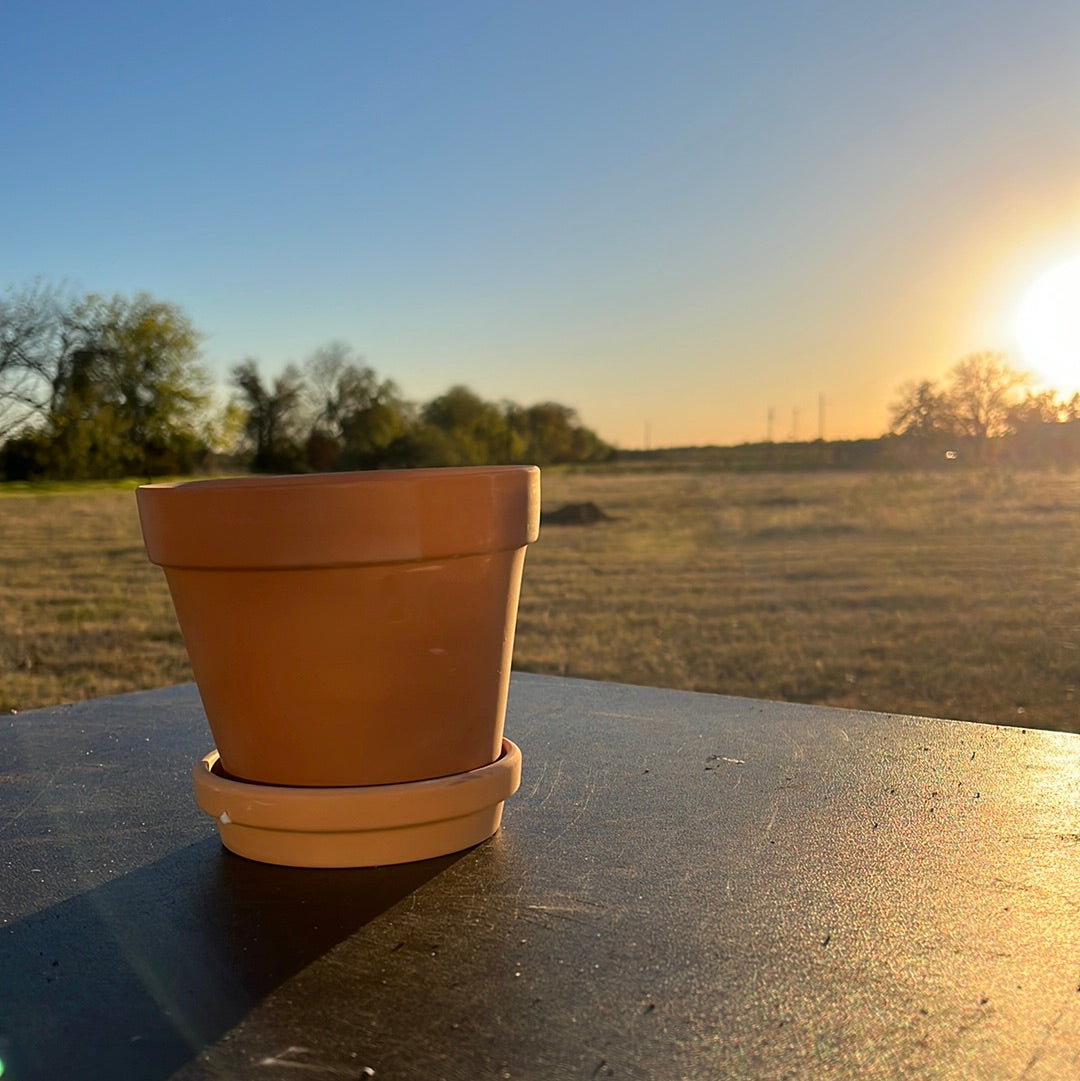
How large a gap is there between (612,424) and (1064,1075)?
47.1 ft

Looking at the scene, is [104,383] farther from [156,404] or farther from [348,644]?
[348,644]

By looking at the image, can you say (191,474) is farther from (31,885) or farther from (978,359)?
(978,359)

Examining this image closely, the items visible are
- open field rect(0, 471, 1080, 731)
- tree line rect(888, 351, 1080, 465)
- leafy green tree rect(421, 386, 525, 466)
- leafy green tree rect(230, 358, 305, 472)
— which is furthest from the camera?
leafy green tree rect(421, 386, 525, 466)

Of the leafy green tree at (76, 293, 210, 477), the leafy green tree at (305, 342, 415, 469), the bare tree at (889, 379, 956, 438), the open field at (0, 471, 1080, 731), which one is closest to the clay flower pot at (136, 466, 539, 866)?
the open field at (0, 471, 1080, 731)

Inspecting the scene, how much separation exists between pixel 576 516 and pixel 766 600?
5032mm

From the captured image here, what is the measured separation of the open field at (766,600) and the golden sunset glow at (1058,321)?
1438 millimetres

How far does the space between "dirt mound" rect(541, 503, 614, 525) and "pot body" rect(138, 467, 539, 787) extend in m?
10.6

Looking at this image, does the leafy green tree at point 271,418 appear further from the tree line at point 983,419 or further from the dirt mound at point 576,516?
the tree line at point 983,419

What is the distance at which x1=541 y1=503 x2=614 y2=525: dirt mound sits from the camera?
11664mm

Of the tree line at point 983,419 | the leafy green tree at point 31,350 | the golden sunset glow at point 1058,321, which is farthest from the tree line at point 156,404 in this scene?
the tree line at point 983,419

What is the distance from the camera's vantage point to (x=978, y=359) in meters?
9.74

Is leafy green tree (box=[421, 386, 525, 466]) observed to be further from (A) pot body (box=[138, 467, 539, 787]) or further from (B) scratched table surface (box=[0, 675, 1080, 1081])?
(A) pot body (box=[138, 467, 539, 787])

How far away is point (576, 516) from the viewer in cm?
1174

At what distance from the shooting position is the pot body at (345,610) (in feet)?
2.60
